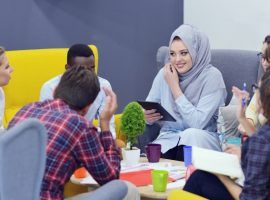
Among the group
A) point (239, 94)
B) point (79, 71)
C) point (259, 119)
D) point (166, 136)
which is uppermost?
point (79, 71)

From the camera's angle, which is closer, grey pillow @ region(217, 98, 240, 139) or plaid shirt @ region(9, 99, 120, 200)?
plaid shirt @ region(9, 99, 120, 200)

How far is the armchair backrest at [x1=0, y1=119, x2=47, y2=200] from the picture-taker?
1.59 metres

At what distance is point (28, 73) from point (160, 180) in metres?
1.78

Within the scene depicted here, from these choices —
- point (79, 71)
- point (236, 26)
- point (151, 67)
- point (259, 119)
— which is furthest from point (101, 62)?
point (79, 71)

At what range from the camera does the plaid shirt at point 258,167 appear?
1848 mm

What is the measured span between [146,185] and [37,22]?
2192 mm

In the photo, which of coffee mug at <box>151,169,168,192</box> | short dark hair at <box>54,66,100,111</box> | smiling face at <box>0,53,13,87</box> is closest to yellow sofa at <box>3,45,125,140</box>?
smiling face at <box>0,53,13,87</box>

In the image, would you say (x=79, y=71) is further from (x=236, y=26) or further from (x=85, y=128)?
(x=236, y=26)

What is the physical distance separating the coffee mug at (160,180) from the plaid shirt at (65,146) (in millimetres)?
382

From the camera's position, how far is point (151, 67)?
17.1 feet

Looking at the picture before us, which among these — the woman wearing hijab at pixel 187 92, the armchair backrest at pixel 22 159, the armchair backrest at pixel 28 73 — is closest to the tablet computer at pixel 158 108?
the woman wearing hijab at pixel 187 92

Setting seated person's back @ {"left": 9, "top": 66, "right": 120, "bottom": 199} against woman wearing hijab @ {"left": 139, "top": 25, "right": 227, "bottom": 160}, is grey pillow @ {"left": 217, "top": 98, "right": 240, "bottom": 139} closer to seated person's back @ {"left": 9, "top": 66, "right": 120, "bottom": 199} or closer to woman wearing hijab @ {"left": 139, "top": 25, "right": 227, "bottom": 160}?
woman wearing hijab @ {"left": 139, "top": 25, "right": 227, "bottom": 160}

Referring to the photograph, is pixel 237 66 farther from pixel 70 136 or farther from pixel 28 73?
pixel 70 136

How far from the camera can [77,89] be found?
2182 mm
